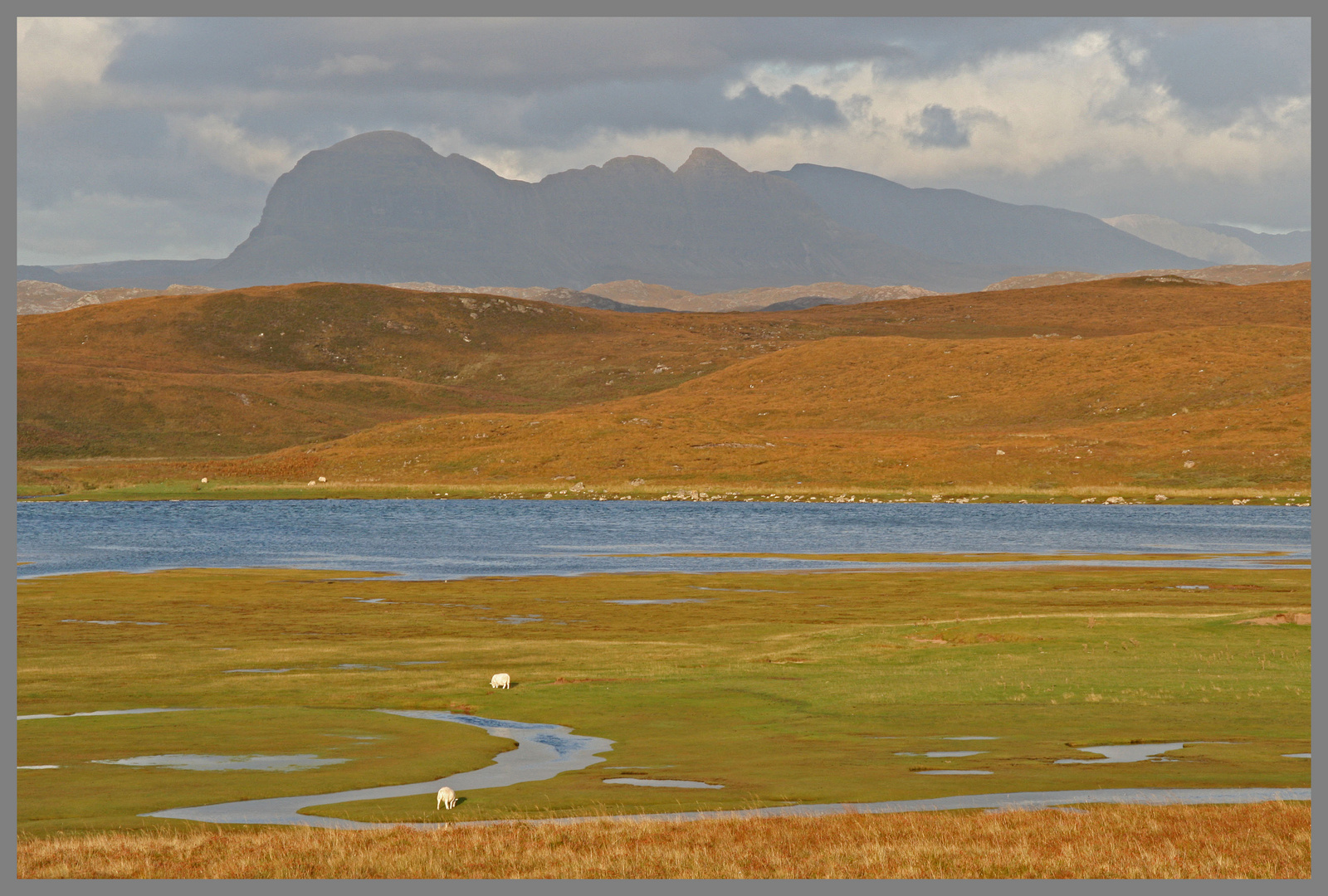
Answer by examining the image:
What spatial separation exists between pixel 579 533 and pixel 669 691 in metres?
65.1

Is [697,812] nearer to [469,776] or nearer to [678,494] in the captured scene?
[469,776]

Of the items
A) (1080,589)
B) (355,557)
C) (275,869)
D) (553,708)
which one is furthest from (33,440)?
(275,869)

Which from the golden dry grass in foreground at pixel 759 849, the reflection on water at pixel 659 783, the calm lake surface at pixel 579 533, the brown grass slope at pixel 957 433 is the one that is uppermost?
the brown grass slope at pixel 957 433

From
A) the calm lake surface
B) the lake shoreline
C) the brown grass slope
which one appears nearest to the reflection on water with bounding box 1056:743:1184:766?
the calm lake surface

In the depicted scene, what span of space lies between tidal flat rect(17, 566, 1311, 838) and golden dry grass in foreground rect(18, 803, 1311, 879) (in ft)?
6.14

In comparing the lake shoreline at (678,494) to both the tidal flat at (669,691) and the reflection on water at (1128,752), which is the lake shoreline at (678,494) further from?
the reflection on water at (1128,752)

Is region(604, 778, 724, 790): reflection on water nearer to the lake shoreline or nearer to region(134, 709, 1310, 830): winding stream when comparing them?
region(134, 709, 1310, 830): winding stream

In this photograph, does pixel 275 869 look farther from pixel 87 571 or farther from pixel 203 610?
pixel 87 571

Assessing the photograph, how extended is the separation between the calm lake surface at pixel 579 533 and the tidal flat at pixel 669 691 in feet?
54.0

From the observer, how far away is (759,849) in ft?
54.3

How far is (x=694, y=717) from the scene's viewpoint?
2947cm

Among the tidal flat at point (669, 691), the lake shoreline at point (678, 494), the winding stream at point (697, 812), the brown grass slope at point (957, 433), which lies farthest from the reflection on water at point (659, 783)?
the brown grass slope at point (957, 433)

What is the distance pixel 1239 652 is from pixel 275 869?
2866 cm

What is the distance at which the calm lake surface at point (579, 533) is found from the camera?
77.0m
